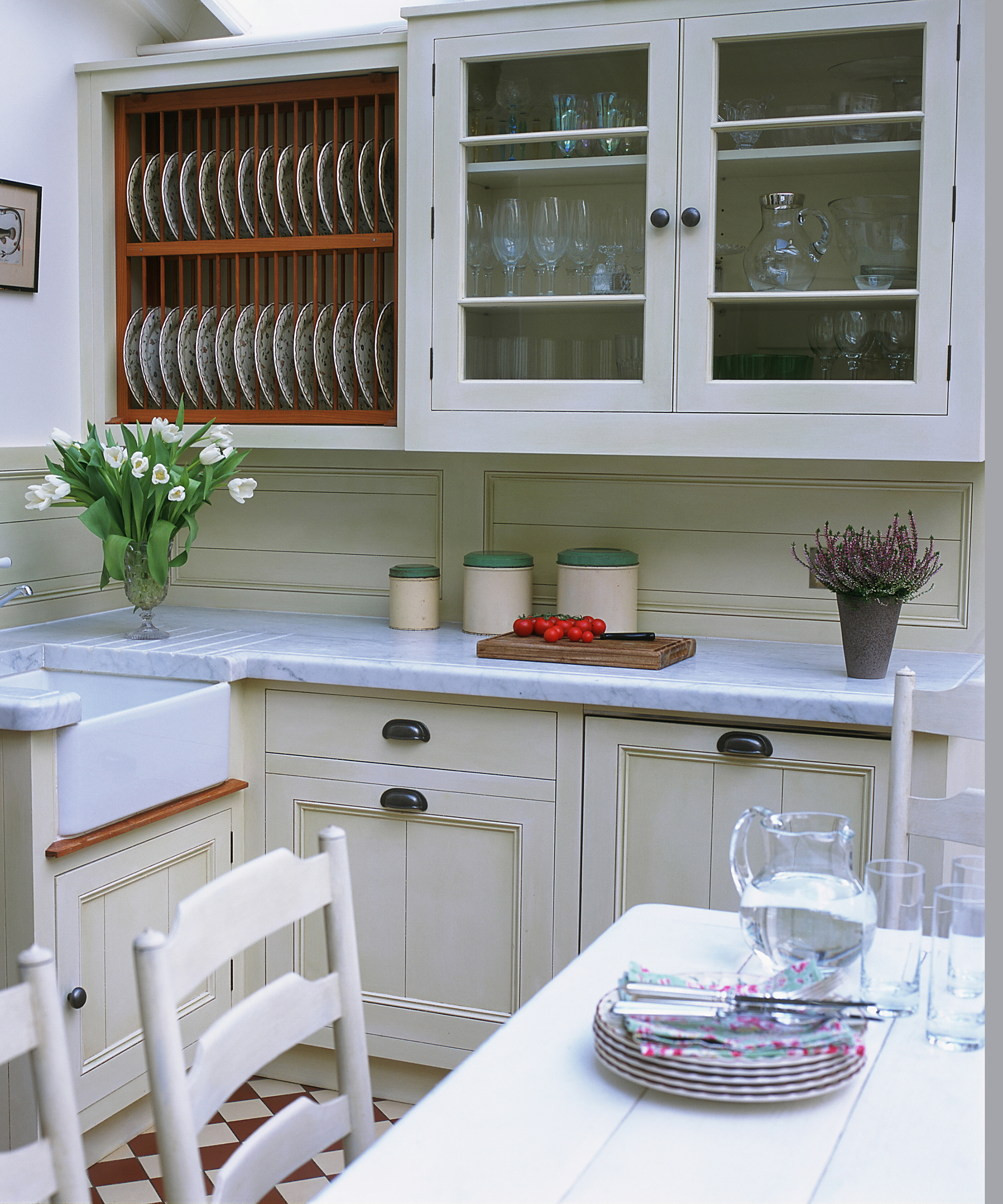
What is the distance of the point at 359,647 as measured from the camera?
2.55 m

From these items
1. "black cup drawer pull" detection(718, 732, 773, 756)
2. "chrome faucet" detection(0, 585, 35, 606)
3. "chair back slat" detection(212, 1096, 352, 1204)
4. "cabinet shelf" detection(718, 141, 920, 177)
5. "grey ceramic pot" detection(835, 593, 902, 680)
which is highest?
"cabinet shelf" detection(718, 141, 920, 177)

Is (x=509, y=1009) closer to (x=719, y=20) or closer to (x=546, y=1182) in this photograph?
(x=546, y=1182)

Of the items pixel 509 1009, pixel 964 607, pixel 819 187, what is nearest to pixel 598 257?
pixel 819 187

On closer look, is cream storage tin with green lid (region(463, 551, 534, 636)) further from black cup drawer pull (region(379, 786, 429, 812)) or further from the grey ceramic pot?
the grey ceramic pot

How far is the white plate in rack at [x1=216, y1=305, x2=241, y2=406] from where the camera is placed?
286 cm

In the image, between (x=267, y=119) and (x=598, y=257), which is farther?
(x=267, y=119)

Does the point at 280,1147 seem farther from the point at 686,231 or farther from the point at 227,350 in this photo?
the point at 227,350

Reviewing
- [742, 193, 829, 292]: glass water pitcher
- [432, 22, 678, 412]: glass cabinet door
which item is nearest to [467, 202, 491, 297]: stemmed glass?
[432, 22, 678, 412]: glass cabinet door

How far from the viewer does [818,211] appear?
7.80ft

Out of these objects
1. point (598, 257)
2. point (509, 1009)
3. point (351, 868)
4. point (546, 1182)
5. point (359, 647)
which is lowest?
point (509, 1009)

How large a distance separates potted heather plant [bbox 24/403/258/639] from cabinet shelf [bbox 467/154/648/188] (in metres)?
0.75

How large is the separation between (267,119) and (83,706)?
140 cm

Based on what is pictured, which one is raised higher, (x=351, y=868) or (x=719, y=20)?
(x=719, y=20)

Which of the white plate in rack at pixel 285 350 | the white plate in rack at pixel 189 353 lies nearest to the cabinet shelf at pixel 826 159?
the white plate in rack at pixel 285 350
